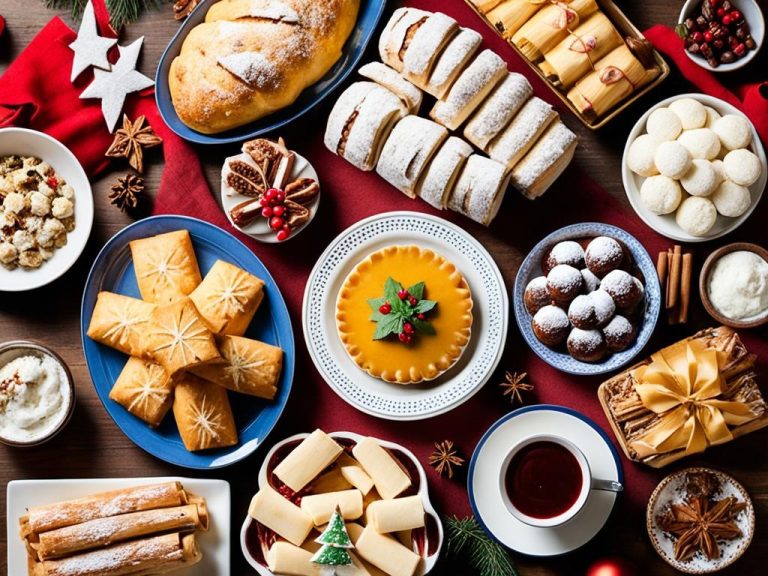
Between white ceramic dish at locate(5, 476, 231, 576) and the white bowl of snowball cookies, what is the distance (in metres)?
1.65

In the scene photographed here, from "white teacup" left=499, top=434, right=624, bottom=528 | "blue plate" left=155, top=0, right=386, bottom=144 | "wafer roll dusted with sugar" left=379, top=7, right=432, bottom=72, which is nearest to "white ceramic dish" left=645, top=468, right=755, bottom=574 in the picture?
"white teacup" left=499, top=434, right=624, bottom=528

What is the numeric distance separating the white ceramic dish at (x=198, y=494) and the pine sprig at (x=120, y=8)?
155cm

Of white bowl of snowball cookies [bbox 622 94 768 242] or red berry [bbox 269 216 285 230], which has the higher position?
white bowl of snowball cookies [bbox 622 94 768 242]

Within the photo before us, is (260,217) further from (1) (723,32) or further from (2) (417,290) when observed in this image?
(1) (723,32)

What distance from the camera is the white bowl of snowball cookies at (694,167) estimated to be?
2664mm

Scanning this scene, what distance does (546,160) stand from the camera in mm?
2699

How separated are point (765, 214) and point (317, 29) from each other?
1.59m

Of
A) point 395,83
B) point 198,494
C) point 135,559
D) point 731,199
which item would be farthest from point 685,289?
point 135,559

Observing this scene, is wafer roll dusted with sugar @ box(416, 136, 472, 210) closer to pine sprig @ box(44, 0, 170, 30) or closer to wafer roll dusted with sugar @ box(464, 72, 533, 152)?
wafer roll dusted with sugar @ box(464, 72, 533, 152)

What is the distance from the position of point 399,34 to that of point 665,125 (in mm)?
887

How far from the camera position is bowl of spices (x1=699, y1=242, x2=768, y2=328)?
2658mm

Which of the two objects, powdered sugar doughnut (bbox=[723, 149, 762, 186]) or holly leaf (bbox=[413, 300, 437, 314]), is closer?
powdered sugar doughnut (bbox=[723, 149, 762, 186])

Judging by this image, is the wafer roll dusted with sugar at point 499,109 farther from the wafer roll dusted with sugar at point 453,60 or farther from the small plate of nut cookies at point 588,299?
the small plate of nut cookies at point 588,299

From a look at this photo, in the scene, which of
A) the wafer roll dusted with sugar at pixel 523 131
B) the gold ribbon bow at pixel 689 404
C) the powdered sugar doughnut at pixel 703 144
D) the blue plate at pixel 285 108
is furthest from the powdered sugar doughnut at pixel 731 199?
the blue plate at pixel 285 108
